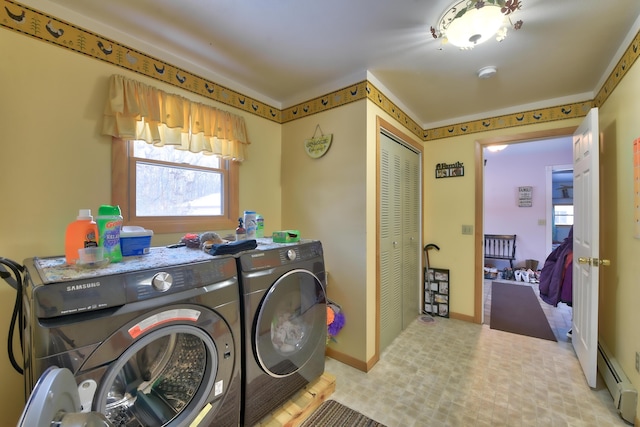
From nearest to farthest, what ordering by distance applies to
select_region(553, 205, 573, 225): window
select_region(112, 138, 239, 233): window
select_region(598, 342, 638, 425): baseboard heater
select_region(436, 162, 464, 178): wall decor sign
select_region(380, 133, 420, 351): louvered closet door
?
select_region(598, 342, 638, 425): baseboard heater < select_region(112, 138, 239, 233): window < select_region(380, 133, 420, 351): louvered closet door < select_region(436, 162, 464, 178): wall decor sign < select_region(553, 205, 573, 225): window

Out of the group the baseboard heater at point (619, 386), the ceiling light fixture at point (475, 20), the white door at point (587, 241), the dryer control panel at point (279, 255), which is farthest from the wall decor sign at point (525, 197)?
the dryer control panel at point (279, 255)

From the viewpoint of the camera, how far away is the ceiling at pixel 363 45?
4.68 ft

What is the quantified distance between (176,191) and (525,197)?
6.02 metres

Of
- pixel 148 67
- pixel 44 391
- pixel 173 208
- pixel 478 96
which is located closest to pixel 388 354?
pixel 173 208

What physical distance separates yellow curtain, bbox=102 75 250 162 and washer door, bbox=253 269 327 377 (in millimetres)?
1245

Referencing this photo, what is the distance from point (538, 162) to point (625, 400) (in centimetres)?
468

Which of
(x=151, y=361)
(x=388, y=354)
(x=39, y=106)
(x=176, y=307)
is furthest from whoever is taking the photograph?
(x=388, y=354)

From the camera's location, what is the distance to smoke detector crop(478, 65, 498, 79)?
198 cm

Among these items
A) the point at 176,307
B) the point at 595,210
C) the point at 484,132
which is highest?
the point at 484,132

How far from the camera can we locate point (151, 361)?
1.11 meters

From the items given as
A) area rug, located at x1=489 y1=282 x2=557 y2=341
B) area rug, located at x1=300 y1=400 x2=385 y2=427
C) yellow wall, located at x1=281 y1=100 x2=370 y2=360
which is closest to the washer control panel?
area rug, located at x1=300 y1=400 x2=385 y2=427

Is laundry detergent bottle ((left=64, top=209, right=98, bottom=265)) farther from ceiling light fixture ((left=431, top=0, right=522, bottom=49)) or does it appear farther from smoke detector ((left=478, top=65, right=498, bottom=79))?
smoke detector ((left=478, top=65, right=498, bottom=79))

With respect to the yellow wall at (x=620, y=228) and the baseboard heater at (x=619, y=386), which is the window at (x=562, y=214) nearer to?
the yellow wall at (x=620, y=228)

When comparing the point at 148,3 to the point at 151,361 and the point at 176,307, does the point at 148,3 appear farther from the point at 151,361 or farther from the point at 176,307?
the point at 151,361
